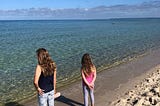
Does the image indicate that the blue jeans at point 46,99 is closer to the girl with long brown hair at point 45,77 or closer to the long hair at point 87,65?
the girl with long brown hair at point 45,77

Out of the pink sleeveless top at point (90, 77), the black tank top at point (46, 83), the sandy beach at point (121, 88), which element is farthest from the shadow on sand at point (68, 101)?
the black tank top at point (46, 83)

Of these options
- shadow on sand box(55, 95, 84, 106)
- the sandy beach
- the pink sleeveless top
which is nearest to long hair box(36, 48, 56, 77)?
the pink sleeveless top

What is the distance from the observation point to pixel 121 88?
14594 millimetres

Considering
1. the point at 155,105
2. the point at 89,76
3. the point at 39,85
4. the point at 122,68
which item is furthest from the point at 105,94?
the point at 122,68

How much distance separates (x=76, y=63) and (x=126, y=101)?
42.4ft

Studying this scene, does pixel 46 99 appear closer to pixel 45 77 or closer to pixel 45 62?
pixel 45 77

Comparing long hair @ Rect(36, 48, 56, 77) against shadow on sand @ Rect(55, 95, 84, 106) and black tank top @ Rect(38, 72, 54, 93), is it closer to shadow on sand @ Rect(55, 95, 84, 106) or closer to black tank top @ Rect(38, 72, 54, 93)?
black tank top @ Rect(38, 72, 54, 93)

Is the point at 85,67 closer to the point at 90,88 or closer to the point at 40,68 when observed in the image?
the point at 90,88

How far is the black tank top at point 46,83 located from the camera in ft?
26.5

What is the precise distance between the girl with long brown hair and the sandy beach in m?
2.70

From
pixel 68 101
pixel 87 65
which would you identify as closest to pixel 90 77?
pixel 87 65

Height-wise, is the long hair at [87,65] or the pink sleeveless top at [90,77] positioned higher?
the long hair at [87,65]

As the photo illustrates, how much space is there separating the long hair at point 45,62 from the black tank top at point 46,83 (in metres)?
0.11

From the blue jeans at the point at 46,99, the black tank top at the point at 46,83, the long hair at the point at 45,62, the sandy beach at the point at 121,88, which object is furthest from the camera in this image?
the sandy beach at the point at 121,88
